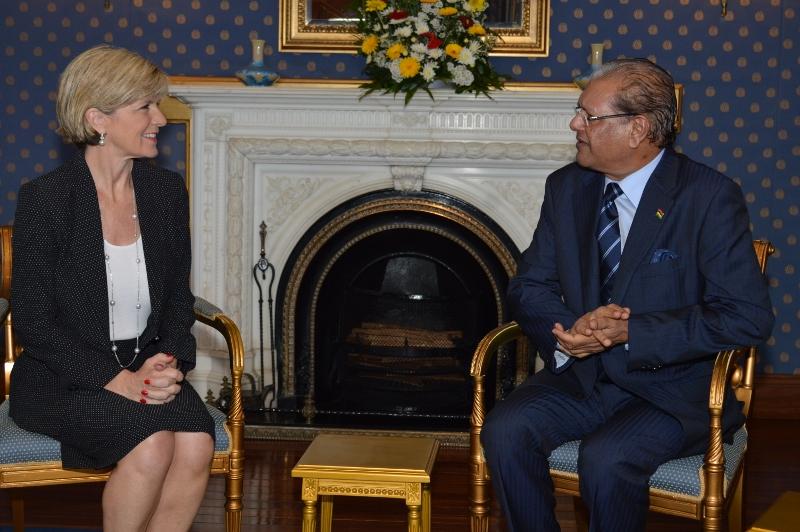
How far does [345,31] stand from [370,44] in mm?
426

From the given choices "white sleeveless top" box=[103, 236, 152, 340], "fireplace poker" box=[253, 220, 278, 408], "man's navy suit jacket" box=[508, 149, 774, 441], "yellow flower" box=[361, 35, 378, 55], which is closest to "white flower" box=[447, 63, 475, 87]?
"yellow flower" box=[361, 35, 378, 55]

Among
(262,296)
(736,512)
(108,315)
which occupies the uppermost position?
(108,315)

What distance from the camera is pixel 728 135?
18.0 ft

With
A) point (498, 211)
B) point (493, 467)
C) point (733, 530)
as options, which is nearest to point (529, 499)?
point (493, 467)

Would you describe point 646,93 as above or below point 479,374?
above

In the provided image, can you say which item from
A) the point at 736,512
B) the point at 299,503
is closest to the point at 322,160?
the point at 299,503

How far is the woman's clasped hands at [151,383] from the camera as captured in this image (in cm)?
298

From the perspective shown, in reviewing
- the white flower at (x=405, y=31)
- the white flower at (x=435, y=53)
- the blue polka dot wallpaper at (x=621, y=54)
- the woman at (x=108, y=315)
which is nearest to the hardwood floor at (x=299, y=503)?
the woman at (x=108, y=315)

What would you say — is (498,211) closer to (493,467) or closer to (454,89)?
(454,89)

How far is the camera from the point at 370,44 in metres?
5.12

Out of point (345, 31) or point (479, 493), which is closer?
point (479, 493)

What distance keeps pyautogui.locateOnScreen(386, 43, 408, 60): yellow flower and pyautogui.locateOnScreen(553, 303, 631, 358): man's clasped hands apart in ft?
7.55

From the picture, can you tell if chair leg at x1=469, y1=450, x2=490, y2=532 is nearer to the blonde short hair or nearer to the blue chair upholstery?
the blue chair upholstery

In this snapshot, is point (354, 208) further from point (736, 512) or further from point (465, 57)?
point (736, 512)
